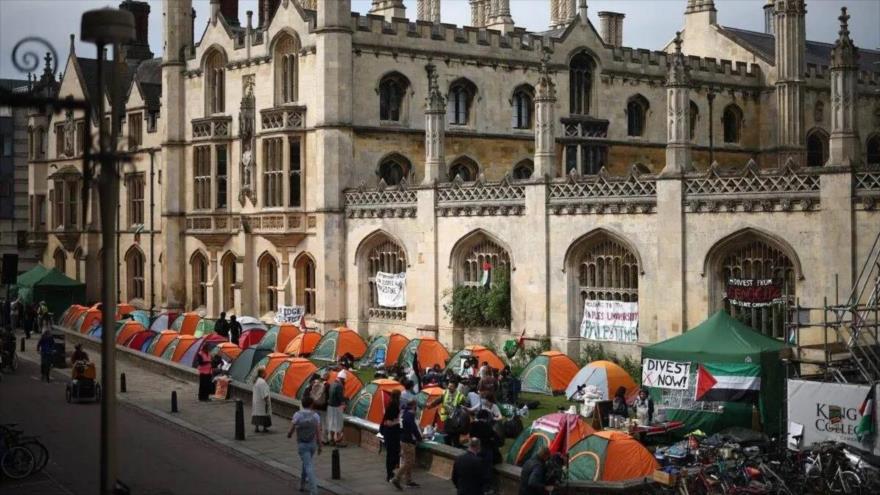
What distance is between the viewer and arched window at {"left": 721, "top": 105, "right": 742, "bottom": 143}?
44781mm

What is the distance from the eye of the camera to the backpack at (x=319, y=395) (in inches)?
796

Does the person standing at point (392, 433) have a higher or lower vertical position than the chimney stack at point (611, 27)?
lower

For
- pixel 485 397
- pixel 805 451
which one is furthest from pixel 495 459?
pixel 805 451

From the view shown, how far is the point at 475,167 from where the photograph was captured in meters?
37.8

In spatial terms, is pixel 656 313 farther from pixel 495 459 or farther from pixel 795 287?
pixel 495 459

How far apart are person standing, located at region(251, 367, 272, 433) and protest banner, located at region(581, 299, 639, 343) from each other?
9348 millimetres

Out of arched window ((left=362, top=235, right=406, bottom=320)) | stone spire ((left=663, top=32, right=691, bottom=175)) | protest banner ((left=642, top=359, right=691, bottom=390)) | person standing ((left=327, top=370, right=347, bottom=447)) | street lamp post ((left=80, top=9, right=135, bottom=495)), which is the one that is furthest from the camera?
arched window ((left=362, top=235, right=406, bottom=320))

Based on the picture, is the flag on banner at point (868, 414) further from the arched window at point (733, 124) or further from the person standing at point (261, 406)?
the arched window at point (733, 124)

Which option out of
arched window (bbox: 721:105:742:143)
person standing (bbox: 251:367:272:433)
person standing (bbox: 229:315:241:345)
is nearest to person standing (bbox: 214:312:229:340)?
person standing (bbox: 229:315:241:345)

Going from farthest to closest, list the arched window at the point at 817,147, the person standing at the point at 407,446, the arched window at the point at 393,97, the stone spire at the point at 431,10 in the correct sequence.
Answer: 1. the stone spire at the point at 431,10
2. the arched window at the point at 817,147
3. the arched window at the point at 393,97
4. the person standing at the point at 407,446

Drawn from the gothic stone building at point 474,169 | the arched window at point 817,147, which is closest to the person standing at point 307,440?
the gothic stone building at point 474,169

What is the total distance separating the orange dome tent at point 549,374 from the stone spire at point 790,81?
18.2 metres

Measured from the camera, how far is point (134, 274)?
48094mm

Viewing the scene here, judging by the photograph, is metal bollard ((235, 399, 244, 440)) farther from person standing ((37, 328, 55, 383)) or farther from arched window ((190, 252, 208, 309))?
→ arched window ((190, 252, 208, 309))
